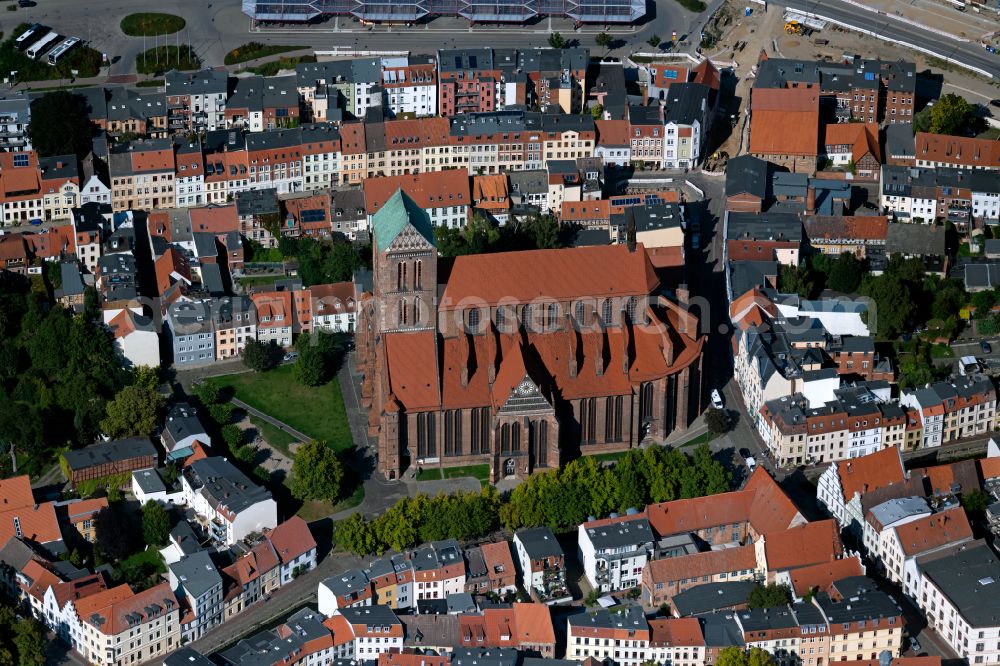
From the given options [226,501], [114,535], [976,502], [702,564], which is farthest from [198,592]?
[976,502]

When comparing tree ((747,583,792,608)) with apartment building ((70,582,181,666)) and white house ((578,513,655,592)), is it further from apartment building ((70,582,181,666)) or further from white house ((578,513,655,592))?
apartment building ((70,582,181,666))

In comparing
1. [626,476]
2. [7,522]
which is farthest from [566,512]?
[7,522]

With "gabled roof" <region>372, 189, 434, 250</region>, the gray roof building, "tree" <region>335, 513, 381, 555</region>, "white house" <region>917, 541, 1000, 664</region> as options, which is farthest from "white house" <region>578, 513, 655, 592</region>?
"gabled roof" <region>372, 189, 434, 250</region>

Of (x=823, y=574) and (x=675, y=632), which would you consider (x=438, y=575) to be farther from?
(x=823, y=574)

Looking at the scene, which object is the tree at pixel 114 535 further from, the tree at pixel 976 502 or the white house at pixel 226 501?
the tree at pixel 976 502

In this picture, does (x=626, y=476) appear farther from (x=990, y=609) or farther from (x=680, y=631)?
(x=990, y=609)

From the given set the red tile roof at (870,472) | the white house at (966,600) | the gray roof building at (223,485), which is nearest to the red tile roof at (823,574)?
the white house at (966,600)
